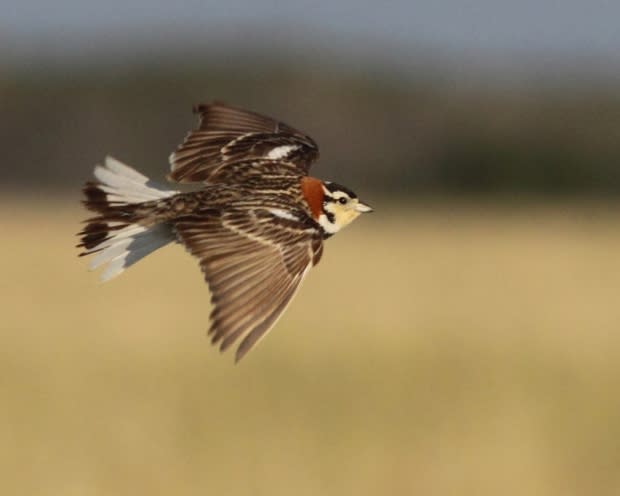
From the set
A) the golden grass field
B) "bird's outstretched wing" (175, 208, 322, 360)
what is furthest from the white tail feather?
the golden grass field

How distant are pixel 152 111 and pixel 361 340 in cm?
3763


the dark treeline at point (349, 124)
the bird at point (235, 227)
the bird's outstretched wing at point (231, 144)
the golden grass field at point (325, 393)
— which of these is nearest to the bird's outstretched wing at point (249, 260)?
the bird at point (235, 227)

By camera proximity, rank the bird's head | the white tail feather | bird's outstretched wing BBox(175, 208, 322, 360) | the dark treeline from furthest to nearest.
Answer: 1. the dark treeline
2. the white tail feather
3. the bird's head
4. bird's outstretched wing BBox(175, 208, 322, 360)

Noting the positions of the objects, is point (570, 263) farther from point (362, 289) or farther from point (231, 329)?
point (231, 329)

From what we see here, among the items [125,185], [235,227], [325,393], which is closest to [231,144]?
[125,185]

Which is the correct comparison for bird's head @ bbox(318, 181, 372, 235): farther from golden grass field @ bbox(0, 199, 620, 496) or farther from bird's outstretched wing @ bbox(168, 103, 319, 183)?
golden grass field @ bbox(0, 199, 620, 496)

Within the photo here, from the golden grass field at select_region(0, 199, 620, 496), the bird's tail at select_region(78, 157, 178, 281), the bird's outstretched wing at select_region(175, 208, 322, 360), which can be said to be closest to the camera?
the bird's outstretched wing at select_region(175, 208, 322, 360)

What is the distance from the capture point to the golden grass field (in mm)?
9406

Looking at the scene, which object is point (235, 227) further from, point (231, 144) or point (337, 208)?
point (231, 144)

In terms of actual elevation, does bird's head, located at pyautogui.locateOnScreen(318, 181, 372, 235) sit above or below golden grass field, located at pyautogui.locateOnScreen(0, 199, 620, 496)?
above

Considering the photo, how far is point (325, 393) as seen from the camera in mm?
11438

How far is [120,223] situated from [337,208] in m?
0.60

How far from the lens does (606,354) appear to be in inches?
476

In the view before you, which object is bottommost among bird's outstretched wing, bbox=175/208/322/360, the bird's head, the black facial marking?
bird's outstretched wing, bbox=175/208/322/360
